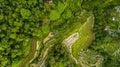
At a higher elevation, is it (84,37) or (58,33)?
(58,33)

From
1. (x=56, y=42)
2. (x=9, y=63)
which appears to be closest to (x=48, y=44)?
(x=56, y=42)

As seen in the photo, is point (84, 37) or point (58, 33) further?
point (84, 37)

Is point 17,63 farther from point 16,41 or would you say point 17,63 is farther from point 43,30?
point 43,30

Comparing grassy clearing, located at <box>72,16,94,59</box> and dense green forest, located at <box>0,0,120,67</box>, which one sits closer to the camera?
dense green forest, located at <box>0,0,120,67</box>

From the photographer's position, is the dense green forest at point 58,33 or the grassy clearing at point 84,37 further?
the grassy clearing at point 84,37
